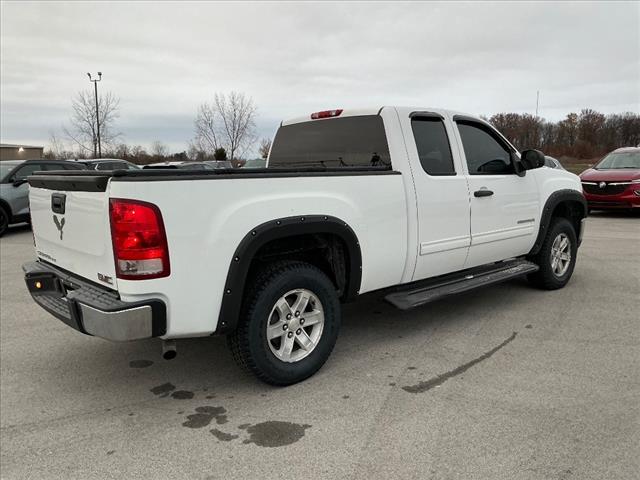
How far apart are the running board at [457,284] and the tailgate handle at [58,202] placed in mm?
2431

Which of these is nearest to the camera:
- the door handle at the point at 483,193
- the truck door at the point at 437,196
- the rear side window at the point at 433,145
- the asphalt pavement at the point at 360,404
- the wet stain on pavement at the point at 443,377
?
the asphalt pavement at the point at 360,404

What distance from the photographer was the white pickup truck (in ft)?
9.45

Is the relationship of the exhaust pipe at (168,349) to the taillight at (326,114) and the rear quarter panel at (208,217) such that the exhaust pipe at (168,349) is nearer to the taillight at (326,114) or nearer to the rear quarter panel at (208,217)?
the rear quarter panel at (208,217)

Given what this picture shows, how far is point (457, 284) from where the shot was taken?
4570 mm

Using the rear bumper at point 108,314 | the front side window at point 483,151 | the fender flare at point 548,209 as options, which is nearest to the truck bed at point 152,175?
the rear bumper at point 108,314

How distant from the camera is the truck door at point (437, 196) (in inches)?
165

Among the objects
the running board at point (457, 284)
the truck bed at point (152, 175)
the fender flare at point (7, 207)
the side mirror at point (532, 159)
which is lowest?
the running board at point (457, 284)

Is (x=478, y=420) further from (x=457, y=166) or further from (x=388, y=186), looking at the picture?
(x=457, y=166)

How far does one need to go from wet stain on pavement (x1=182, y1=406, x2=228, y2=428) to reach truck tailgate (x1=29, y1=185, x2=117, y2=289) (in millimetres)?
945

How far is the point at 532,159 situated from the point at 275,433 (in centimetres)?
370

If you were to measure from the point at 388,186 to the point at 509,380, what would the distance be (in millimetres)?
1630

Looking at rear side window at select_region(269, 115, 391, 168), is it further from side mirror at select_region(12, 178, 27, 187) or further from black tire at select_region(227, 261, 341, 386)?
side mirror at select_region(12, 178, 27, 187)

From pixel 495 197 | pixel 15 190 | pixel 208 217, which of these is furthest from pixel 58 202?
pixel 15 190

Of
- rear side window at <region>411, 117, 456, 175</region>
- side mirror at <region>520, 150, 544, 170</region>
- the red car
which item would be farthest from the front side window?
the red car
